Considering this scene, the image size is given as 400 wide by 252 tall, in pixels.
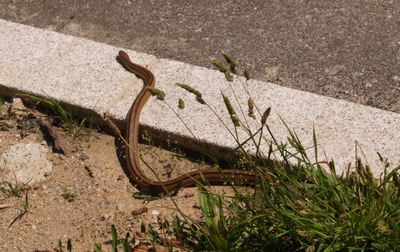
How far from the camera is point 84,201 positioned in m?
4.42

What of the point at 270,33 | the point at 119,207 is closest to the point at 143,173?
the point at 119,207

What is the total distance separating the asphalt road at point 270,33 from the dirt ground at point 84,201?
108 cm

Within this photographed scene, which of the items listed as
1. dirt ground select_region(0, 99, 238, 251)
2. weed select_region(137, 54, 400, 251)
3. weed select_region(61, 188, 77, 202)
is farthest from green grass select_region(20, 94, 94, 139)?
weed select_region(137, 54, 400, 251)

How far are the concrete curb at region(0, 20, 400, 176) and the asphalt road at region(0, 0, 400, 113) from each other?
360 mm

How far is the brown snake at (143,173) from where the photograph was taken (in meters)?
4.20

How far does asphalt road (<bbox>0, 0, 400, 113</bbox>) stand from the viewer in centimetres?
519

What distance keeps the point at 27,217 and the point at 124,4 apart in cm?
240

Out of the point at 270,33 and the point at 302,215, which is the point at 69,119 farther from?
the point at 302,215

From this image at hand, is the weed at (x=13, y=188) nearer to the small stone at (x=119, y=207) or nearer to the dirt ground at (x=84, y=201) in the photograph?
the dirt ground at (x=84, y=201)

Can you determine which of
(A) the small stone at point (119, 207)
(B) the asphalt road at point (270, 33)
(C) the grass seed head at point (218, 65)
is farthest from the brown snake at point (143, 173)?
(C) the grass seed head at point (218, 65)

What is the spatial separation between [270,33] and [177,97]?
1.15m

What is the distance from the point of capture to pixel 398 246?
3.19 meters

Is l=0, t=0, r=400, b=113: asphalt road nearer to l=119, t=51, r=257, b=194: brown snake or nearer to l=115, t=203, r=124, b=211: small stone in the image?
l=119, t=51, r=257, b=194: brown snake

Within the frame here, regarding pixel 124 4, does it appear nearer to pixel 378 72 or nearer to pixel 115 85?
pixel 115 85
